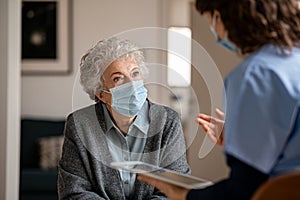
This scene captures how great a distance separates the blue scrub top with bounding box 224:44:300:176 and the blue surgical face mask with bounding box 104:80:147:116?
62 centimetres

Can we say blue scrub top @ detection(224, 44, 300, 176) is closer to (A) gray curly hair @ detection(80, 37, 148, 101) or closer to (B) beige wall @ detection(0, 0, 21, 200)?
(A) gray curly hair @ detection(80, 37, 148, 101)

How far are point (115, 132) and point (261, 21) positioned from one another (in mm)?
716

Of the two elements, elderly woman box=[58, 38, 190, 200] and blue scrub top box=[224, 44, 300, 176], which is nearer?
blue scrub top box=[224, 44, 300, 176]

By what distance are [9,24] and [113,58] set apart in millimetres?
2002

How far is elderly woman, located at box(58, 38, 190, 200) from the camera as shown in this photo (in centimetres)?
162

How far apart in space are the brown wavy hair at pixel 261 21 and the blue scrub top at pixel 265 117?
0.22 ft

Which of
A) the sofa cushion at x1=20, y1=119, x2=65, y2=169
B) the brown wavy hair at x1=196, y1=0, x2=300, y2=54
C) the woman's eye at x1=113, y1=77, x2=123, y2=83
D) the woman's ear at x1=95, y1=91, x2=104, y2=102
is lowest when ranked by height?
the sofa cushion at x1=20, y1=119, x2=65, y2=169

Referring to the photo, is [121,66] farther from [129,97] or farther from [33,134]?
[33,134]

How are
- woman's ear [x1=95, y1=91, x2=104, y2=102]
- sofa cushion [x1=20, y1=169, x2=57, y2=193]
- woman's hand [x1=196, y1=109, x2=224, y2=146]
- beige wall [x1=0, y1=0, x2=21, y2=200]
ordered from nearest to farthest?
woman's hand [x1=196, y1=109, x2=224, y2=146] < woman's ear [x1=95, y1=91, x2=104, y2=102] < beige wall [x1=0, y1=0, x2=21, y2=200] < sofa cushion [x1=20, y1=169, x2=57, y2=193]

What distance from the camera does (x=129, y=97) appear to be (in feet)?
5.34

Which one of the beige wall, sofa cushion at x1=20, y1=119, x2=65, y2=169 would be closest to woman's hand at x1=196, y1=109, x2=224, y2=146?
the beige wall

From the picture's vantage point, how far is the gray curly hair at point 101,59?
1.65 m

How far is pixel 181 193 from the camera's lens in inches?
48.9

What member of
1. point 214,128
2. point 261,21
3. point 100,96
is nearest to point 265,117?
point 261,21
